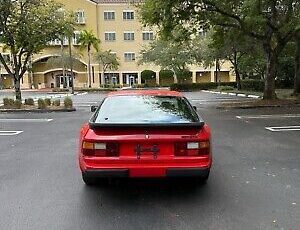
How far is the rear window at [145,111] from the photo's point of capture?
5.26 metres

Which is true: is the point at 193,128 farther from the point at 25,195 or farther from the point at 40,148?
the point at 40,148

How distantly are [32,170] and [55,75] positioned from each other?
194ft

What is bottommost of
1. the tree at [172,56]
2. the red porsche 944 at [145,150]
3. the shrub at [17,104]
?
the shrub at [17,104]

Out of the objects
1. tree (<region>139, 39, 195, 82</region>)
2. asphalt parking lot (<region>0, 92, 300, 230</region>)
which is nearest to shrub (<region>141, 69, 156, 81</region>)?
tree (<region>139, 39, 195, 82</region>)

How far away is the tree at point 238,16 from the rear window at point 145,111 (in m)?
11.5

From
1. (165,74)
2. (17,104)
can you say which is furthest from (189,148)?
(165,74)

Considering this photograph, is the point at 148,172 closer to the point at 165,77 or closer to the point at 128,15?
the point at 165,77

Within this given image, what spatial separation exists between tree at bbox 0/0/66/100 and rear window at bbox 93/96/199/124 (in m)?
14.3

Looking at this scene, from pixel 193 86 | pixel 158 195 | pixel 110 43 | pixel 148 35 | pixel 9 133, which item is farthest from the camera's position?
pixel 148 35

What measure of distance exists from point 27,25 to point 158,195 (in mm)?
15775

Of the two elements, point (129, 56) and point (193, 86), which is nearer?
point (193, 86)

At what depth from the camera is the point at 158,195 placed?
17.1 feet

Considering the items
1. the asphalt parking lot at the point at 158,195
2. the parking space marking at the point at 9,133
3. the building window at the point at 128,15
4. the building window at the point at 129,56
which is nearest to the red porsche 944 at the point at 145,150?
the asphalt parking lot at the point at 158,195

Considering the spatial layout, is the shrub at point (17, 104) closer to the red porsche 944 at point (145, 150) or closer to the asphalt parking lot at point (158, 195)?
the asphalt parking lot at point (158, 195)
